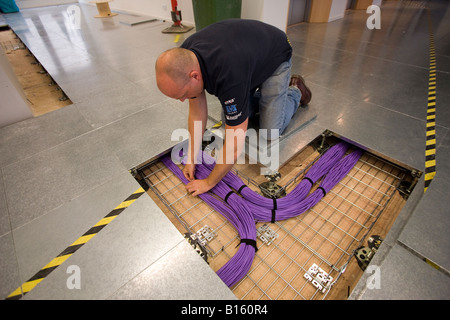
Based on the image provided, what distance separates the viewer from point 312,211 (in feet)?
6.37

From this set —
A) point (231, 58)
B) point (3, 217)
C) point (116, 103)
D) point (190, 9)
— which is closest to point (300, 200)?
point (231, 58)

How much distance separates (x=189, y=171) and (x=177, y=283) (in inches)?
38.6

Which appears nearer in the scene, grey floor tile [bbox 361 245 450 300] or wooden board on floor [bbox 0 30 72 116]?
grey floor tile [bbox 361 245 450 300]

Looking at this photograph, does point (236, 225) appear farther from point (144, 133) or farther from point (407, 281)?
point (144, 133)

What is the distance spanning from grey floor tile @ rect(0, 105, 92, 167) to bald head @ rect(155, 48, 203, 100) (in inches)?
68.6

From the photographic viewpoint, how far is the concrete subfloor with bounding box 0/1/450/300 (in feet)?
4.47

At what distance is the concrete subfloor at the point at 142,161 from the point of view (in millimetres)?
1362

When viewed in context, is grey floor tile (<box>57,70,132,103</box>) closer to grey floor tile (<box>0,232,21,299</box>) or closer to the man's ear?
grey floor tile (<box>0,232,21,299</box>)

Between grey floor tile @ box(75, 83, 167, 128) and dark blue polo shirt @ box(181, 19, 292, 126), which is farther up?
dark blue polo shirt @ box(181, 19, 292, 126)

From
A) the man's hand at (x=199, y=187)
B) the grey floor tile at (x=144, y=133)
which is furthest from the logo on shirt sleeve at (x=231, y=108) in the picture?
the grey floor tile at (x=144, y=133)

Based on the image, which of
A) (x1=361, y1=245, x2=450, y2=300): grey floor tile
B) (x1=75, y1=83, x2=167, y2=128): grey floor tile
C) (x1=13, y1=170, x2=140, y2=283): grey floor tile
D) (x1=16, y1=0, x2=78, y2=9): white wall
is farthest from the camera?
(x1=16, y1=0, x2=78, y2=9): white wall

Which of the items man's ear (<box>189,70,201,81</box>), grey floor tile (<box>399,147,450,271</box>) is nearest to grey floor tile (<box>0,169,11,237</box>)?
man's ear (<box>189,70,201,81</box>)

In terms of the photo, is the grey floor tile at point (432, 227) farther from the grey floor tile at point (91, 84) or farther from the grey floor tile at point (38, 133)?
the grey floor tile at point (91, 84)

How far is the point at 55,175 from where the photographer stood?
2035mm
